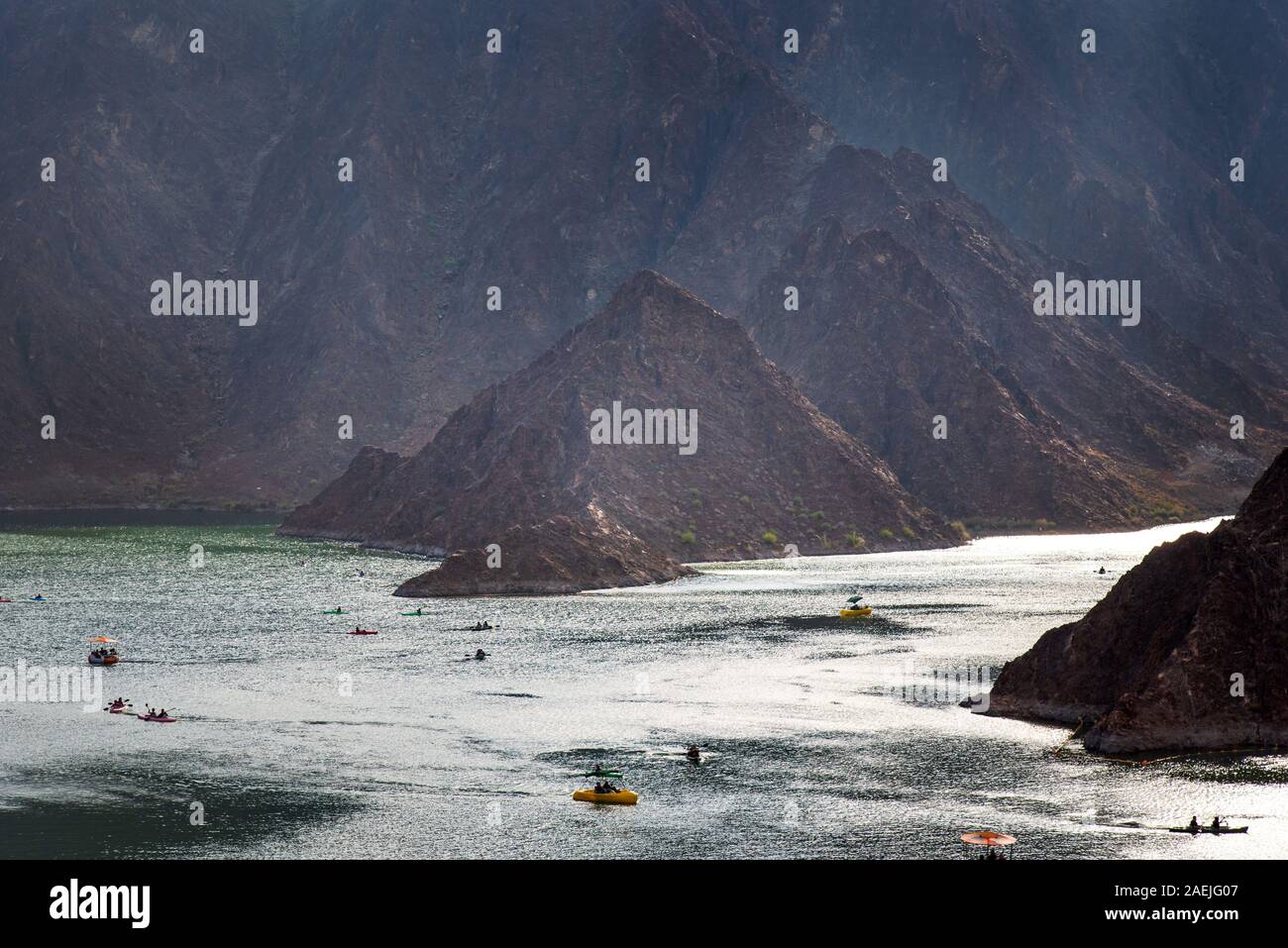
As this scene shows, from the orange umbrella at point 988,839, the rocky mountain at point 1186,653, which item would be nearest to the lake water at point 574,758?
the orange umbrella at point 988,839

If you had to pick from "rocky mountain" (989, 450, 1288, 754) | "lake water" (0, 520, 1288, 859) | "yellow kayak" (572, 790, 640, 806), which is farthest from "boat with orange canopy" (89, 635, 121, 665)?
"rocky mountain" (989, 450, 1288, 754)

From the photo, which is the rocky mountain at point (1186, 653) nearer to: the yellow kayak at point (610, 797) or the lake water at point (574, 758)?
the lake water at point (574, 758)

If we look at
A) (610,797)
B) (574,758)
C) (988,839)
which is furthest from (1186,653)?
(574,758)

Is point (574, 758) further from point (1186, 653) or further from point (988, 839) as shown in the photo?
point (1186, 653)
